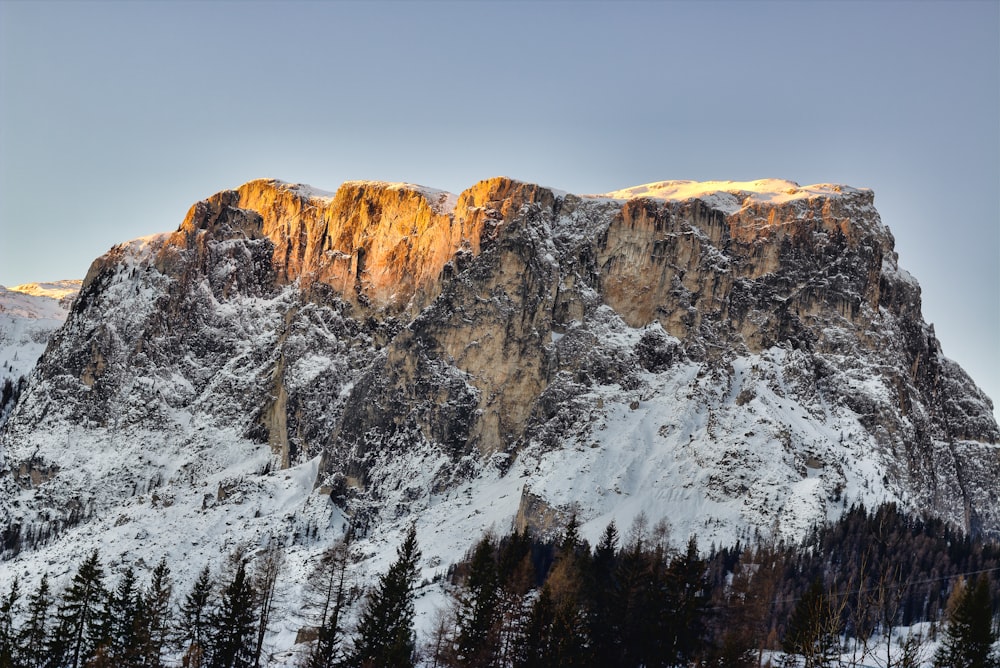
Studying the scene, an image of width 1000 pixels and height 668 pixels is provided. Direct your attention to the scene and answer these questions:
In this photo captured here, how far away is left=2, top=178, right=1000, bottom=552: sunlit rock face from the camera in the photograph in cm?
15562

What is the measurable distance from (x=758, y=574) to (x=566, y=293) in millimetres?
83642

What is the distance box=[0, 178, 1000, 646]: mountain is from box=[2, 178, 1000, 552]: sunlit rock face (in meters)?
0.47

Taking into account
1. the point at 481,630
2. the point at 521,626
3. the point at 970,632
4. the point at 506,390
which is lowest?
the point at 481,630

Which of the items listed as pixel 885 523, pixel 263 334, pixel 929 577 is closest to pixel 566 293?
pixel 263 334

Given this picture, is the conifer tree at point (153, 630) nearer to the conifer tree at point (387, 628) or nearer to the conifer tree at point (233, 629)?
the conifer tree at point (233, 629)

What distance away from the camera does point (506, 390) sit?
170 meters

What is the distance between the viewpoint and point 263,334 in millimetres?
190375

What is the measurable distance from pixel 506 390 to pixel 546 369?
7.69m

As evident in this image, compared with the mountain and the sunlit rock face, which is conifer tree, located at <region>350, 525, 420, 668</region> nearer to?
the mountain

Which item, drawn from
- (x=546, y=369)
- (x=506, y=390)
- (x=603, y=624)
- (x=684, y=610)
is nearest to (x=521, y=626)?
(x=603, y=624)

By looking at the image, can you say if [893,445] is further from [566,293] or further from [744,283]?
[566,293]

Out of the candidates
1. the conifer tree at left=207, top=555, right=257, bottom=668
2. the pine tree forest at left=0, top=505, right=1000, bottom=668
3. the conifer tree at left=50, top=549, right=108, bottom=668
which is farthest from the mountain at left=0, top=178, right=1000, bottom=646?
the conifer tree at left=207, top=555, right=257, bottom=668

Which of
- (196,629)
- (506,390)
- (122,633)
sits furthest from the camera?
(506,390)

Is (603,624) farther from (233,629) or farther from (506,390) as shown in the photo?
(506,390)
